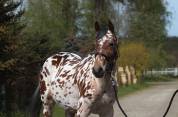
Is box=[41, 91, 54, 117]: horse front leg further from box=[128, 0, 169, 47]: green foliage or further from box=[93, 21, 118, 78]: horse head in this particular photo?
box=[128, 0, 169, 47]: green foliage

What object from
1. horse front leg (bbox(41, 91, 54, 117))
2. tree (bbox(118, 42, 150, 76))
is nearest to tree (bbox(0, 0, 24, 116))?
horse front leg (bbox(41, 91, 54, 117))

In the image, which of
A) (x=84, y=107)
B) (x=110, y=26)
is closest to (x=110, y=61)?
(x=110, y=26)

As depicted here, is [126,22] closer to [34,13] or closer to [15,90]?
[34,13]

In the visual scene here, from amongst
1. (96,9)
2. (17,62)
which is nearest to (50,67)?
(17,62)

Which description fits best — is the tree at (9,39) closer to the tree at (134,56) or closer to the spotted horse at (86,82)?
the spotted horse at (86,82)

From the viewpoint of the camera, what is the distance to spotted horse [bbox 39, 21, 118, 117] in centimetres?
682

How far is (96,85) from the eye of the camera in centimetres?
704

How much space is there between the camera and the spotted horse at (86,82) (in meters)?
6.82

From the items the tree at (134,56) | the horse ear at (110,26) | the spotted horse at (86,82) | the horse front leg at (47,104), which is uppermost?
the horse ear at (110,26)

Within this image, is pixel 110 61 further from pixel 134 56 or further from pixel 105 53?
pixel 134 56

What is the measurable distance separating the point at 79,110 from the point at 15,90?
8.45m

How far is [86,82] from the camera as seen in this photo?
7.19m

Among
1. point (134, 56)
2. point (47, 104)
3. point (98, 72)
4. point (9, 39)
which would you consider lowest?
point (134, 56)

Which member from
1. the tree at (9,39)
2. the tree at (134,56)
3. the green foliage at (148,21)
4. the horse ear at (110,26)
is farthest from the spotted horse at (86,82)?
the tree at (134,56)
